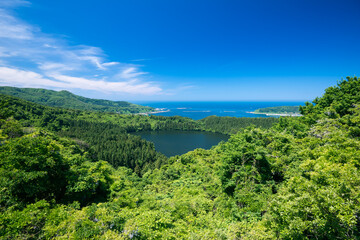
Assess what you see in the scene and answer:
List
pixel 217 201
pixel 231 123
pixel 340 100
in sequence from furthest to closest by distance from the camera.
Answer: pixel 231 123 → pixel 340 100 → pixel 217 201

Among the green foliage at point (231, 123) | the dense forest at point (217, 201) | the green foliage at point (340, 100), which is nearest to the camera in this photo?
the dense forest at point (217, 201)

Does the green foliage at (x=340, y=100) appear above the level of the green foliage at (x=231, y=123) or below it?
above

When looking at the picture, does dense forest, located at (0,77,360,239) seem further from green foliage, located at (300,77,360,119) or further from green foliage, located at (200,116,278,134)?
green foliage, located at (200,116,278,134)

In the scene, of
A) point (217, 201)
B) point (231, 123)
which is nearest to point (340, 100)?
point (217, 201)

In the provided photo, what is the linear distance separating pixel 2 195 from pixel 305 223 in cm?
1756

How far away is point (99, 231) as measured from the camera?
29.0 feet

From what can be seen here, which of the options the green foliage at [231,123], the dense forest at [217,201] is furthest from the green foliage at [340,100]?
the green foliage at [231,123]

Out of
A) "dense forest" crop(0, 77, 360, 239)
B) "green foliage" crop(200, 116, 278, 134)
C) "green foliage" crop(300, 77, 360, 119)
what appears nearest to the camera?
"dense forest" crop(0, 77, 360, 239)

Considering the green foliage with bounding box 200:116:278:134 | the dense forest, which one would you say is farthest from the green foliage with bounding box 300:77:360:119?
the green foliage with bounding box 200:116:278:134

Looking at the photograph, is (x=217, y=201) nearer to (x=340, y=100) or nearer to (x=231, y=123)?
(x=340, y=100)

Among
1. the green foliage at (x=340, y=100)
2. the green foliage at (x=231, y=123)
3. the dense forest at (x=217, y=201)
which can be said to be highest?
the green foliage at (x=340, y=100)

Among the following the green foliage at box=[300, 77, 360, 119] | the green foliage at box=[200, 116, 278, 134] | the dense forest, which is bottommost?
the green foliage at box=[200, 116, 278, 134]

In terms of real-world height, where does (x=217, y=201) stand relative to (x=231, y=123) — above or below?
above

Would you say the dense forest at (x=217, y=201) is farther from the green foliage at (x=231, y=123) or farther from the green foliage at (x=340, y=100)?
the green foliage at (x=231, y=123)
